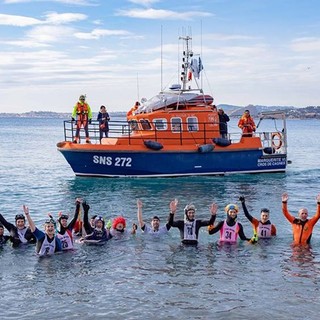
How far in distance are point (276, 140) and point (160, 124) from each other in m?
6.18

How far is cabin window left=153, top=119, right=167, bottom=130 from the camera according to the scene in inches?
912

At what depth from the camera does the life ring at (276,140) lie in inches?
1003

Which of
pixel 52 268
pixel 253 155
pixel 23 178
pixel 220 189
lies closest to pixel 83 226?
pixel 52 268

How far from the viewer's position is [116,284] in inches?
389

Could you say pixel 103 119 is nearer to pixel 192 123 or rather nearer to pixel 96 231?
pixel 192 123

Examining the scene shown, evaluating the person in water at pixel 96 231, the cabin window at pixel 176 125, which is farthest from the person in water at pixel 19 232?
the cabin window at pixel 176 125

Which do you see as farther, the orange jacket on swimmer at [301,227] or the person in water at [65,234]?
the orange jacket on swimmer at [301,227]

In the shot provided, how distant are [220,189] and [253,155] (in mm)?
3759

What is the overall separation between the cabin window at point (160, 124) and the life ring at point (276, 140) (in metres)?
5.58

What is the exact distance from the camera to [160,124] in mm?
23203

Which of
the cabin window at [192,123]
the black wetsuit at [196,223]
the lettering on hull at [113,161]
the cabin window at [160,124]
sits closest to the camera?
the black wetsuit at [196,223]

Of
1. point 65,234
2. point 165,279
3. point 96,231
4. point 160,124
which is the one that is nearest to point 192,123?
point 160,124

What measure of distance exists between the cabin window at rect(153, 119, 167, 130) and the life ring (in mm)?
5578

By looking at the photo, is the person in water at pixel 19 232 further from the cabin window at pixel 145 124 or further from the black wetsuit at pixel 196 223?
the cabin window at pixel 145 124
